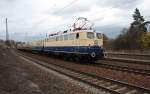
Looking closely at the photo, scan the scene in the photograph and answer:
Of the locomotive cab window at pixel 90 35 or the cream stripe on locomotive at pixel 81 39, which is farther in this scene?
the locomotive cab window at pixel 90 35

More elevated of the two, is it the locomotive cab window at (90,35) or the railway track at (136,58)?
the locomotive cab window at (90,35)

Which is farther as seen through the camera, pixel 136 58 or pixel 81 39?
pixel 136 58

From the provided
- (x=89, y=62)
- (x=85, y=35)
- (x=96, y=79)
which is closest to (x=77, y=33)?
(x=85, y=35)

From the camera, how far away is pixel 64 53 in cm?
2778

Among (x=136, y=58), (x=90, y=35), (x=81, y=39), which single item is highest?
(x=90, y=35)

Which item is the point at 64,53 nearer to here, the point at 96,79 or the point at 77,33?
the point at 77,33

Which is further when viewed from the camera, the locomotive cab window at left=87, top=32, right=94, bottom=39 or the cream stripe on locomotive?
the locomotive cab window at left=87, top=32, right=94, bottom=39

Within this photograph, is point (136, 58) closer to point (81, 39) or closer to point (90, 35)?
point (90, 35)

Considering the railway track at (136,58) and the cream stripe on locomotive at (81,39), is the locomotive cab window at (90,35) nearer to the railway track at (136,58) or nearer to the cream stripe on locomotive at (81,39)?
the cream stripe on locomotive at (81,39)

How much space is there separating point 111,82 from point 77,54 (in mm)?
11223

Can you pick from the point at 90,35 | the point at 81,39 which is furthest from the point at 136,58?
the point at 81,39

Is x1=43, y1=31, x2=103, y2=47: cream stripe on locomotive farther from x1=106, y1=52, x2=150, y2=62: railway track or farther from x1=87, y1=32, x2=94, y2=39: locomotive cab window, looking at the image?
x1=106, y1=52, x2=150, y2=62: railway track

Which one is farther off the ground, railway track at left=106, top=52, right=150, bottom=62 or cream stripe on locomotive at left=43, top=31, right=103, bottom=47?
cream stripe on locomotive at left=43, top=31, right=103, bottom=47

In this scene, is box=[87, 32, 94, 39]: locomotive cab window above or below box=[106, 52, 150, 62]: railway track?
above
